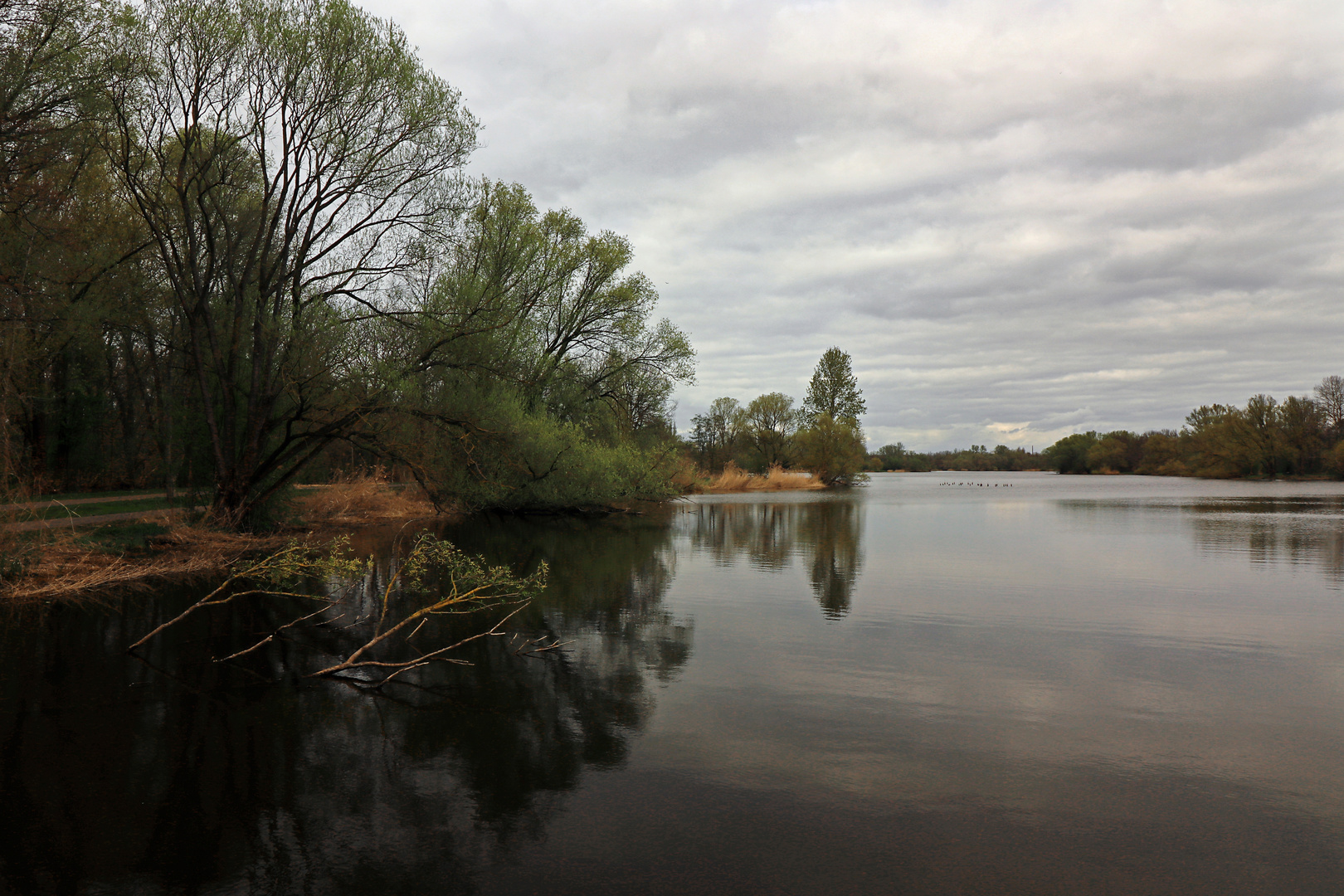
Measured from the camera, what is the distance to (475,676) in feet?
29.3

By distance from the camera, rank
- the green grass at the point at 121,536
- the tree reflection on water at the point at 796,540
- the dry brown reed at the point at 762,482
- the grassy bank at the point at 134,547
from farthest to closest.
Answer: the dry brown reed at the point at 762,482 < the green grass at the point at 121,536 < the tree reflection on water at the point at 796,540 < the grassy bank at the point at 134,547

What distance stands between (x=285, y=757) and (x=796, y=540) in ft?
65.2

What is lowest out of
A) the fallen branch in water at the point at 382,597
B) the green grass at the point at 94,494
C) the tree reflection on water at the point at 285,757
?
the tree reflection on water at the point at 285,757

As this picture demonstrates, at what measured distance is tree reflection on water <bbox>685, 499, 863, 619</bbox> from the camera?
1606 cm

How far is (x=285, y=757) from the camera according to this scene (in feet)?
21.5

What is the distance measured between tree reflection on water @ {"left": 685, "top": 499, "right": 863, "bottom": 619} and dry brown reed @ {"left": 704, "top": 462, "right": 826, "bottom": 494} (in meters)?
21.1

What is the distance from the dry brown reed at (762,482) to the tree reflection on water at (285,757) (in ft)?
166

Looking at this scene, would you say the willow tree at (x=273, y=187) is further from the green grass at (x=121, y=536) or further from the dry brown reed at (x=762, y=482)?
the dry brown reed at (x=762, y=482)

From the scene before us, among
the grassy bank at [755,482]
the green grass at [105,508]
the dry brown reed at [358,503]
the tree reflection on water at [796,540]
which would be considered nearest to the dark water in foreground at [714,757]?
the tree reflection on water at [796,540]

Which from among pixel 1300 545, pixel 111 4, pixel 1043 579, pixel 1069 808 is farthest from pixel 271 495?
pixel 1300 545

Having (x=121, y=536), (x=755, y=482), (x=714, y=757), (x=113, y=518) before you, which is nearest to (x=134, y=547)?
(x=121, y=536)

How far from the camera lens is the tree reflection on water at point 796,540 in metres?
16.1

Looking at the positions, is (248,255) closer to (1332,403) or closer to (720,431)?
(720,431)

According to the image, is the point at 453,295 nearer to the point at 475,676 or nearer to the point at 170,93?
the point at 170,93
